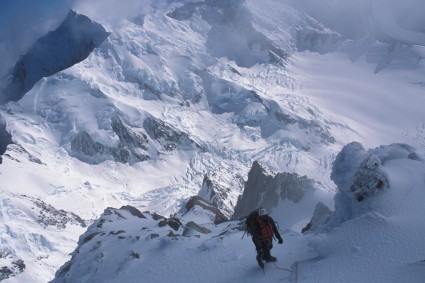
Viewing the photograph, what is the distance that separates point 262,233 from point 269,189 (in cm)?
8602

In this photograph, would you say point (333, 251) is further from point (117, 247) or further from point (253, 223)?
point (117, 247)

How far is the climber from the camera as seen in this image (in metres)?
19.9

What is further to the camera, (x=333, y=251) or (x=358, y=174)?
(x=358, y=174)

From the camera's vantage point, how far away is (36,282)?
17525 centimetres

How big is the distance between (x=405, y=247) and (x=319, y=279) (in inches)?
125

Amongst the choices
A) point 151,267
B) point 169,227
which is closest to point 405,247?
point 151,267

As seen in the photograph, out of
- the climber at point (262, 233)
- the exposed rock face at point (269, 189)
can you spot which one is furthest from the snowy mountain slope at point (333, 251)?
the exposed rock face at point (269, 189)

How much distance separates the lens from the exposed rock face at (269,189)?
98.9 m

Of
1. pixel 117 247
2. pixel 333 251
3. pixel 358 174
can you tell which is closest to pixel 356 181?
pixel 358 174

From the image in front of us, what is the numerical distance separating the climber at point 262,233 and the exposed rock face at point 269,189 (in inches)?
3068

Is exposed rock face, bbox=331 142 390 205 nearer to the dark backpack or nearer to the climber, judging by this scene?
the climber

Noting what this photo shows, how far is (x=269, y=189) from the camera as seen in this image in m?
105

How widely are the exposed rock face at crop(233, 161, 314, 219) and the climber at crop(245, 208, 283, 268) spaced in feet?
256

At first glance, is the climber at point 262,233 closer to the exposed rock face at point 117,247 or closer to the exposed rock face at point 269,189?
the exposed rock face at point 117,247
